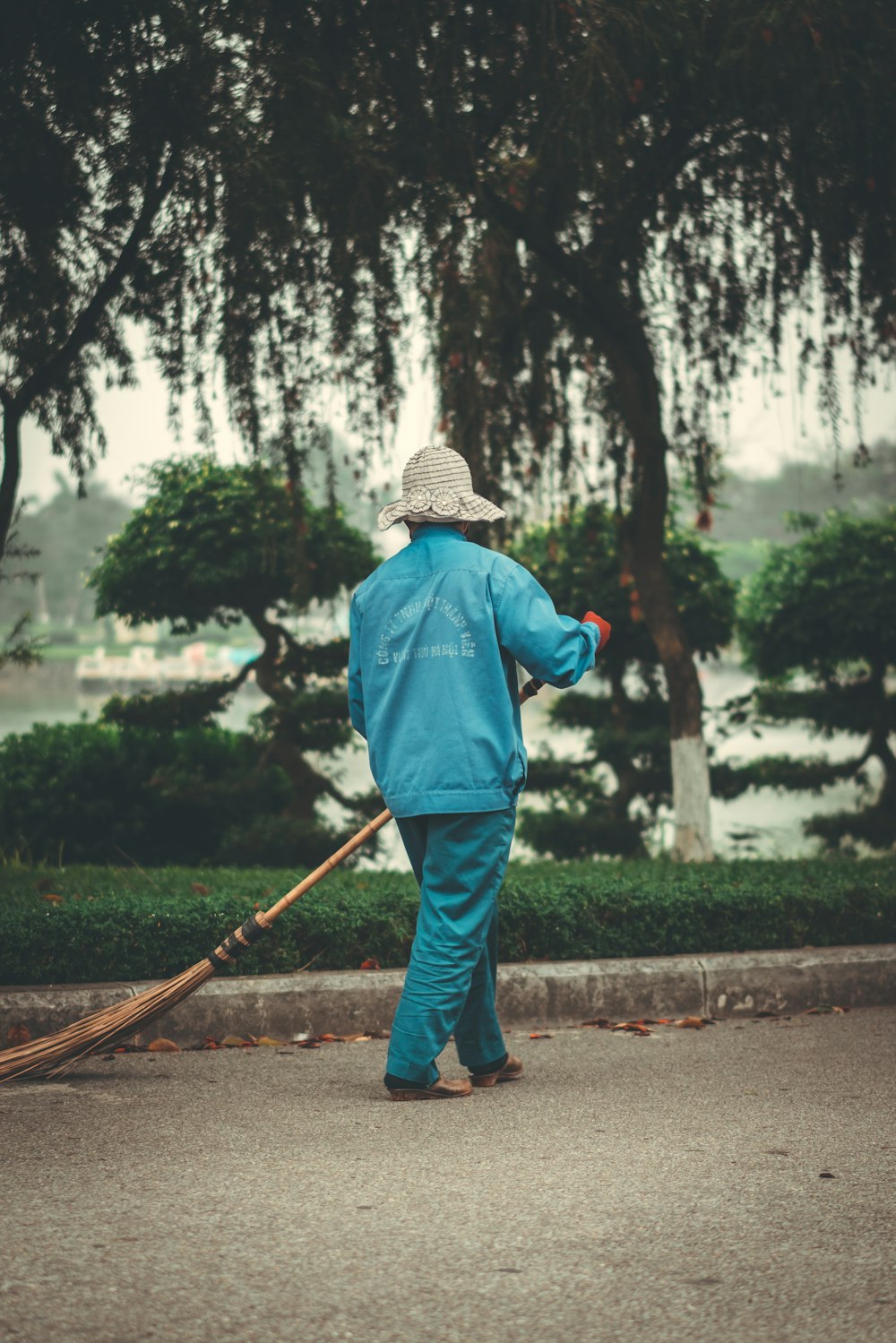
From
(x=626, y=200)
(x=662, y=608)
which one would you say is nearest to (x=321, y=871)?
(x=662, y=608)

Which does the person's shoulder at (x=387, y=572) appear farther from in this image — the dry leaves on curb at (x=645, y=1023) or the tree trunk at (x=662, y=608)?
the tree trunk at (x=662, y=608)

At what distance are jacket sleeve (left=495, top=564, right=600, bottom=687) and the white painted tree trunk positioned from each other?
11.9 feet

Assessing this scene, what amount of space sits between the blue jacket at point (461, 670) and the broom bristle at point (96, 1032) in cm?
88

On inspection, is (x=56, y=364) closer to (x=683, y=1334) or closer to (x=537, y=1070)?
(x=537, y=1070)

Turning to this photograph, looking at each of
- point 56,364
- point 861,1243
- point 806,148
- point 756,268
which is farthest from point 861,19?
point 861,1243

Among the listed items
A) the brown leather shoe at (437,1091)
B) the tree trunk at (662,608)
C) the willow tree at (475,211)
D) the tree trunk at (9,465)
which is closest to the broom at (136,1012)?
the brown leather shoe at (437,1091)

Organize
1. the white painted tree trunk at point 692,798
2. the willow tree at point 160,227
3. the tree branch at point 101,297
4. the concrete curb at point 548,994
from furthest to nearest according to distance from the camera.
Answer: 1. the white painted tree trunk at point 692,798
2. the tree branch at point 101,297
3. the willow tree at point 160,227
4. the concrete curb at point 548,994

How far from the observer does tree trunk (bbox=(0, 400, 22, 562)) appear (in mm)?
6543

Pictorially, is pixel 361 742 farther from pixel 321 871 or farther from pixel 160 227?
pixel 321 871

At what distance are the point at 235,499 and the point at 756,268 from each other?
3249 mm

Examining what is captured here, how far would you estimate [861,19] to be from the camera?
632 centimetres

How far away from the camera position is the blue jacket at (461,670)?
4.09m

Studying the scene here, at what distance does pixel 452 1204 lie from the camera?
3139mm

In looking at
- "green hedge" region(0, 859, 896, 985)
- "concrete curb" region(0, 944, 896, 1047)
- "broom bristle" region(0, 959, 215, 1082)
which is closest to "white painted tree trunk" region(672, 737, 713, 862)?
"green hedge" region(0, 859, 896, 985)
